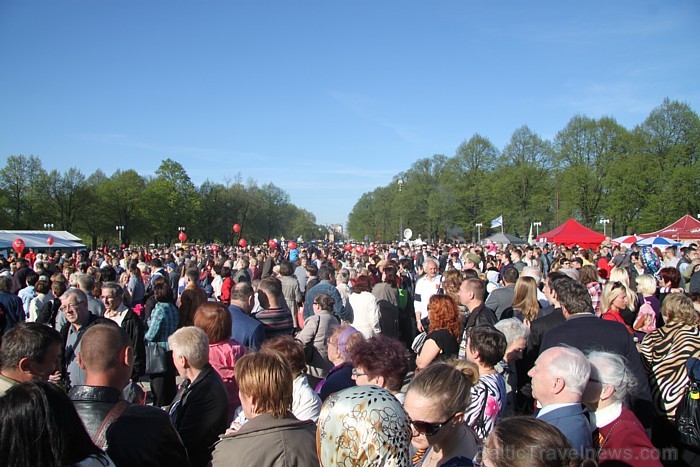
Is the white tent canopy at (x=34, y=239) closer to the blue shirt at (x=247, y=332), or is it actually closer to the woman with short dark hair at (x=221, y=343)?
the blue shirt at (x=247, y=332)

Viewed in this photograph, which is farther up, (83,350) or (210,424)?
(83,350)

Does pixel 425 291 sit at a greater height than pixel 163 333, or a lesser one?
greater

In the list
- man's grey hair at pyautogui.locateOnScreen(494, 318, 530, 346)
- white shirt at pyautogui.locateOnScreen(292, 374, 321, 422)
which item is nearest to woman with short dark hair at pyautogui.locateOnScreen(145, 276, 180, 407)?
white shirt at pyautogui.locateOnScreen(292, 374, 321, 422)

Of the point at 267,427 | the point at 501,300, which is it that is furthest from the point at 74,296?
the point at 501,300

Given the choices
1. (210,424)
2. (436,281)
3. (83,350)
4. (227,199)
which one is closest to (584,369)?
(210,424)

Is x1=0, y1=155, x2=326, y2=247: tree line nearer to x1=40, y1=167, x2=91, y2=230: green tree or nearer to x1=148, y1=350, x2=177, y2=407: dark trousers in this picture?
x1=40, y1=167, x2=91, y2=230: green tree

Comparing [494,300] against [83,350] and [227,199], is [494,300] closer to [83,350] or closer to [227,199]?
A: [83,350]

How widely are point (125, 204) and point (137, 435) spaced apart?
69710mm

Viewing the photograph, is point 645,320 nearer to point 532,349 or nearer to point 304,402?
point 532,349

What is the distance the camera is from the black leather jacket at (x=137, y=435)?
2217 mm

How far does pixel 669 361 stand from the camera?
12.6 feet

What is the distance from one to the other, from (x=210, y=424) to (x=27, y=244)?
126ft

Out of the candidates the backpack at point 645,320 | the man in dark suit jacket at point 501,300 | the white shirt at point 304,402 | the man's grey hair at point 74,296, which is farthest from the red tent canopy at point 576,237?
the white shirt at point 304,402

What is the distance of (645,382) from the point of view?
3625mm
